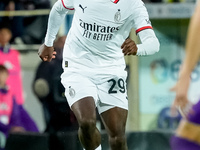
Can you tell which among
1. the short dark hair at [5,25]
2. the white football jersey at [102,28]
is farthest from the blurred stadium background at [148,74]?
the white football jersey at [102,28]

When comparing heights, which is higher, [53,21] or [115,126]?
[53,21]

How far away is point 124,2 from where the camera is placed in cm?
609

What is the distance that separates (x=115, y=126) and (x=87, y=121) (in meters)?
0.37

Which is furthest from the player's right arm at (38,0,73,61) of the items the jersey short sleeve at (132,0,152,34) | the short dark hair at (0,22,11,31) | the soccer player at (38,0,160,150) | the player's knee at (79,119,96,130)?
the short dark hair at (0,22,11,31)

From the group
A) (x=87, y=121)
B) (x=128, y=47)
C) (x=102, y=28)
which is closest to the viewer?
(x=128, y=47)

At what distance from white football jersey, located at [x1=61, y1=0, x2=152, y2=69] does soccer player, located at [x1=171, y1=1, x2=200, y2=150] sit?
230 cm

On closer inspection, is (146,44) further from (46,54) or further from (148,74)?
(148,74)

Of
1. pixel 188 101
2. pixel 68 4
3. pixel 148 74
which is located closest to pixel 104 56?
pixel 68 4

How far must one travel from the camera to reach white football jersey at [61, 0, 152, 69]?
239 inches

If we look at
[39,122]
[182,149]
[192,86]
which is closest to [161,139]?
[192,86]

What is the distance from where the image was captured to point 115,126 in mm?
6066

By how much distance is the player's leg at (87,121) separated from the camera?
19.0ft

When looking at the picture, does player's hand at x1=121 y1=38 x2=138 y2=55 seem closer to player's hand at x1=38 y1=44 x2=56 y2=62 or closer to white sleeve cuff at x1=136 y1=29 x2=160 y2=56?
white sleeve cuff at x1=136 y1=29 x2=160 y2=56

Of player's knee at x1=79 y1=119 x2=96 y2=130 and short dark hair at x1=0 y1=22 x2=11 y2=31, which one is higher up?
player's knee at x1=79 y1=119 x2=96 y2=130
